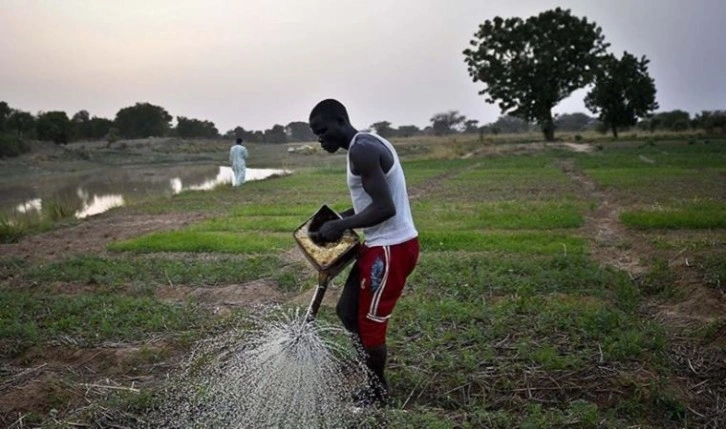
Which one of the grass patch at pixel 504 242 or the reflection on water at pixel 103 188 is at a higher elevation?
the grass patch at pixel 504 242

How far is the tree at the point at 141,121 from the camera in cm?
7406

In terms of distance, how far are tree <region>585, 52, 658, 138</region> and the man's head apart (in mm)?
49902

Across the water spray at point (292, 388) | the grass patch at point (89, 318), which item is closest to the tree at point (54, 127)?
the grass patch at point (89, 318)

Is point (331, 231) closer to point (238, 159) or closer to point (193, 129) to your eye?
point (238, 159)

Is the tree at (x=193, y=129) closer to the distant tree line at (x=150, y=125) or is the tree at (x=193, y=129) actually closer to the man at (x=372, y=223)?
the distant tree line at (x=150, y=125)

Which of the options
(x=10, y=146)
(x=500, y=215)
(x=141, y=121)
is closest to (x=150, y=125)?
(x=141, y=121)

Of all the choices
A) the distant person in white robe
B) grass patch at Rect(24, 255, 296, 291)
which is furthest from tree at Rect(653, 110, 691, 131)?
grass patch at Rect(24, 255, 296, 291)

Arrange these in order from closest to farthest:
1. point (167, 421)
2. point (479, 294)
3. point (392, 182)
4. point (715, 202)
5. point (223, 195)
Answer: point (392, 182) → point (167, 421) → point (479, 294) → point (715, 202) → point (223, 195)

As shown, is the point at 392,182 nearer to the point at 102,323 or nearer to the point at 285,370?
the point at 285,370

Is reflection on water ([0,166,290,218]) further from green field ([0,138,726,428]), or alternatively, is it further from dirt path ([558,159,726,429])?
dirt path ([558,159,726,429])

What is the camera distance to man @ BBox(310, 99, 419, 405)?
352 cm

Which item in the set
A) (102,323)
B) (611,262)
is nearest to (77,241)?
(102,323)

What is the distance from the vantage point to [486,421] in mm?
3826

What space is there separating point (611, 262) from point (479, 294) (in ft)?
8.43
